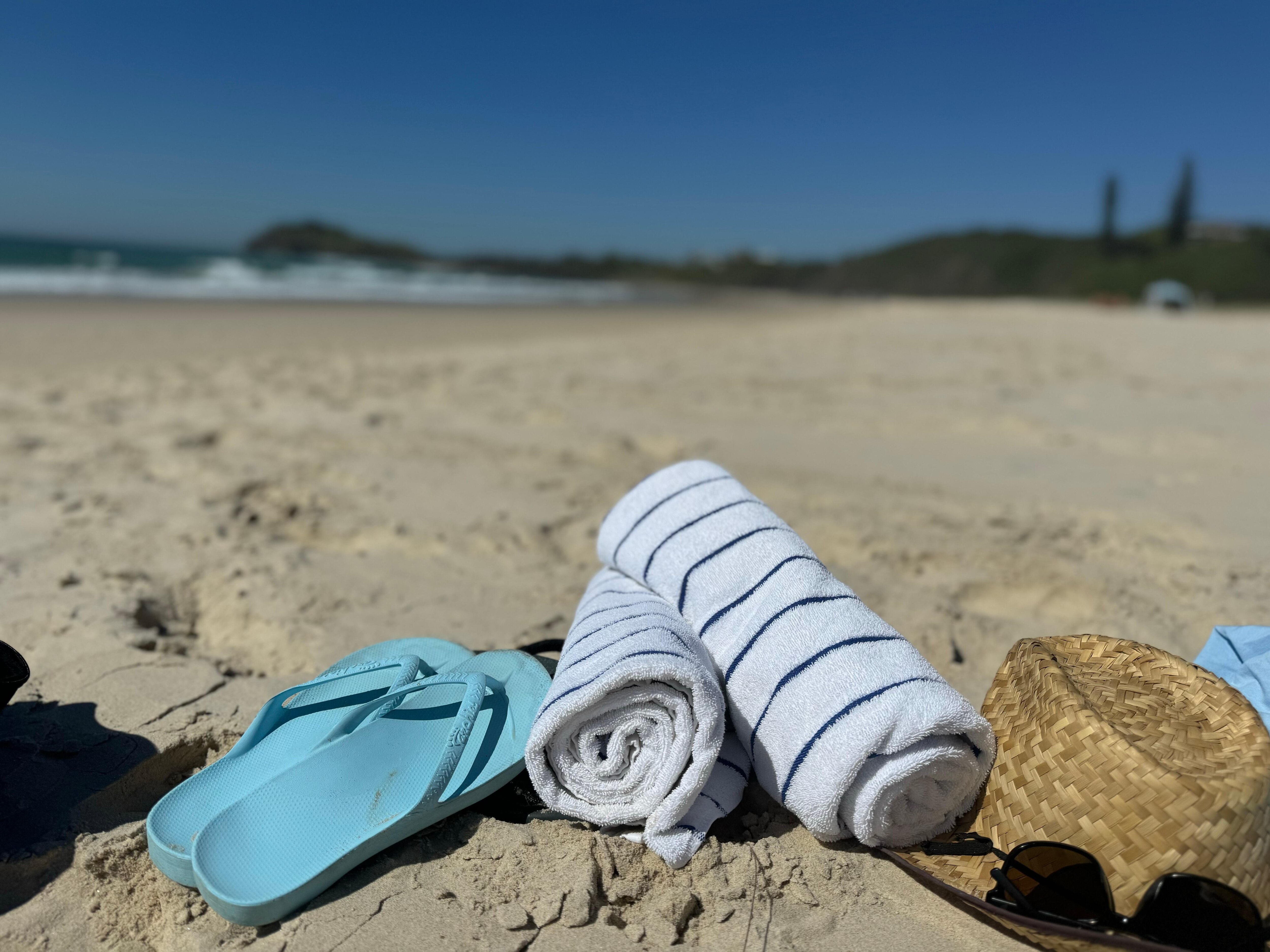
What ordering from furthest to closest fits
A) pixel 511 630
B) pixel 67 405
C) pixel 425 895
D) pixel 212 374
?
pixel 212 374 < pixel 67 405 < pixel 511 630 < pixel 425 895

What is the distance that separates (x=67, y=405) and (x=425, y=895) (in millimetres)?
5429

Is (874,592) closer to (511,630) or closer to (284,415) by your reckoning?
(511,630)

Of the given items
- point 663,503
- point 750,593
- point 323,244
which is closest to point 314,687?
point 663,503

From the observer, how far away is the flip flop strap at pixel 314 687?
70.6 inches

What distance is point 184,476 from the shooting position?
399 cm

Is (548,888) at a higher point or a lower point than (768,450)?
lower

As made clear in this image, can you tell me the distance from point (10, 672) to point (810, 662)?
5.41 ft

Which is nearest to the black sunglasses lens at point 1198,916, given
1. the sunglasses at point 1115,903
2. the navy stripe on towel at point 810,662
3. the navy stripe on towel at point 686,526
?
the sunglasses at point 1115,903

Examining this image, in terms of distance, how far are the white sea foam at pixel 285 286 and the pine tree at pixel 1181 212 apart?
4143cm

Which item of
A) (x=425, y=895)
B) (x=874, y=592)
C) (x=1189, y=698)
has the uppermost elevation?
(x=1189, y=698)

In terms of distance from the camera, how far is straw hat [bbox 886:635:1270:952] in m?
1.31

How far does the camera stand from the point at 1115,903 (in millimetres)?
1356

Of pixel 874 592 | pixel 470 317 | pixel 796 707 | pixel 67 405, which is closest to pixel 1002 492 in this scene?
pixel 874 592

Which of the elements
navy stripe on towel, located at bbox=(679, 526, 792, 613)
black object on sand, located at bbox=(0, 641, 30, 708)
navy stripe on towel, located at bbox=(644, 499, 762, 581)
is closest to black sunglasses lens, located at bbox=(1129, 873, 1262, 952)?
navy stripe on towel, located at bbox=(679, 526, 792, 613)
